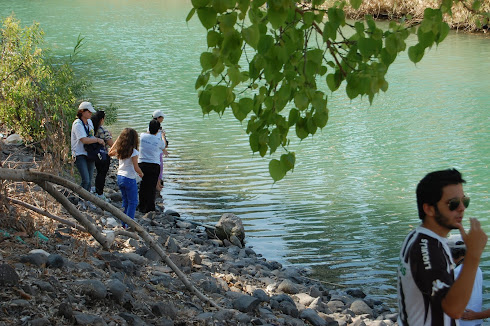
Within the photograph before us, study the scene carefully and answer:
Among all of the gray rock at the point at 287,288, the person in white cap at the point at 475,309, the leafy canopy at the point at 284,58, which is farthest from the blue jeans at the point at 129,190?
the person in white cap at the point at 475,309

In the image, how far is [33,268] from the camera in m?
6.14

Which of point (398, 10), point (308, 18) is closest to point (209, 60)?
point (308, 18)

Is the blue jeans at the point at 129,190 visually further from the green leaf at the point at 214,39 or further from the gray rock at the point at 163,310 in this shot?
the green leaf at the point at 214,39

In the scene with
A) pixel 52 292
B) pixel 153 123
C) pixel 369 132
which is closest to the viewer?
pixel 52 292

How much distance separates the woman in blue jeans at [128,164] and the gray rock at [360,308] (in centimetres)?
384

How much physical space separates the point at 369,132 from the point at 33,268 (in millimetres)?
14807

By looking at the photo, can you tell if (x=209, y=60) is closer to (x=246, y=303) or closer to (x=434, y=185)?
(x=434, y=185)

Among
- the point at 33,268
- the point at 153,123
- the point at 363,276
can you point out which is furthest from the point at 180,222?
the point at 33,268

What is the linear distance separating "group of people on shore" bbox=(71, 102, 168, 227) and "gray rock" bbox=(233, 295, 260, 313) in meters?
3.93

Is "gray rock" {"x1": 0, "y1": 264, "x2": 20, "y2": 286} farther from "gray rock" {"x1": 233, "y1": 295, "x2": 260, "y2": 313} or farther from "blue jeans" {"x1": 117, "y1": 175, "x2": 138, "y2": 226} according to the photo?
"blue jeans" {"x1": 117, "y1": 175, "x2": 138, "y2": 226}

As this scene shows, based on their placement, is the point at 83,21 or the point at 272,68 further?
the point at 83,21

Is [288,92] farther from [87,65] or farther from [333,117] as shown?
[87,65]

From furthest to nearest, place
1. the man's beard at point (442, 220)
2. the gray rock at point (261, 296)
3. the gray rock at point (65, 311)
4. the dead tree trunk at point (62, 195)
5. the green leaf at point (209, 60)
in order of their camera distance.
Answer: the gray rock at point (261, 296) → the dead tree trunk at point (62, 195) → the gray rock at point (65, 311) → the green leaf at point (209, 60) → the man's beard at point (442, 220)

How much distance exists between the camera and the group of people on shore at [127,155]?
410 inches
